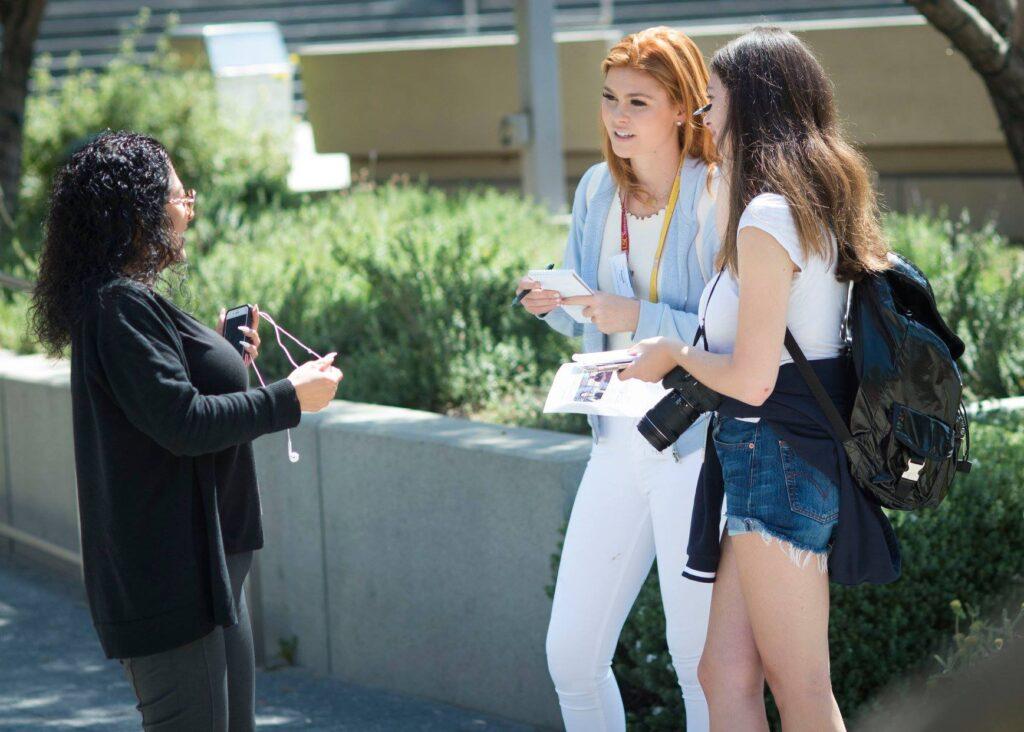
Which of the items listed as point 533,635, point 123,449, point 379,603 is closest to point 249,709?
point 123,449

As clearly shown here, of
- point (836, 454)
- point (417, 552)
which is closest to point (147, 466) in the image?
point (836, 454)

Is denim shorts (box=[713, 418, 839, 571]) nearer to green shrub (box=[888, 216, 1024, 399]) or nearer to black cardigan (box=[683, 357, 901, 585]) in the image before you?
black cardigan (box=[683, 357, 901, 585])

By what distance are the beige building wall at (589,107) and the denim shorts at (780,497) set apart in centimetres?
819

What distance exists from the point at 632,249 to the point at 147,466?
1.29 meters

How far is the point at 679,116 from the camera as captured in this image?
3469mm

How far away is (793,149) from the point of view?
2844mm

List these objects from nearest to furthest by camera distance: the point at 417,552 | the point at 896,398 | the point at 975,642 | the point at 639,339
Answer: the point at 896,398 < the point at 639,339 < the point at 975,642 < the point at 417,552

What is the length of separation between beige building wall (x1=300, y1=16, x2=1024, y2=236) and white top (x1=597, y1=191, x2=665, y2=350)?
7598mm

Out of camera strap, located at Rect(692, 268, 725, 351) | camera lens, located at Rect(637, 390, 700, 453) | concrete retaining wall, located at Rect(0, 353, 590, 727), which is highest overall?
camera strap, located at Rect(692, 268, 725, 351)

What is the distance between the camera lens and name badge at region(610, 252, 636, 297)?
11.4 ft

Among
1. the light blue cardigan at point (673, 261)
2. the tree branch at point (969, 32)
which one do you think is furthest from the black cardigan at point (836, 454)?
the tree branch at point (969, 32)

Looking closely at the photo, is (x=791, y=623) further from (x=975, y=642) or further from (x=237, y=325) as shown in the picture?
(x=237, y=325)

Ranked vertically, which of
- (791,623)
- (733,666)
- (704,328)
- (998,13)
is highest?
(998,13)

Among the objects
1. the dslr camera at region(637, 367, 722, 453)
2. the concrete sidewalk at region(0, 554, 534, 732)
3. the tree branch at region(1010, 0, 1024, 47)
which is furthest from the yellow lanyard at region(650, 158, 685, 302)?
the tree branch at region(1010, 0, 1024, 47)
